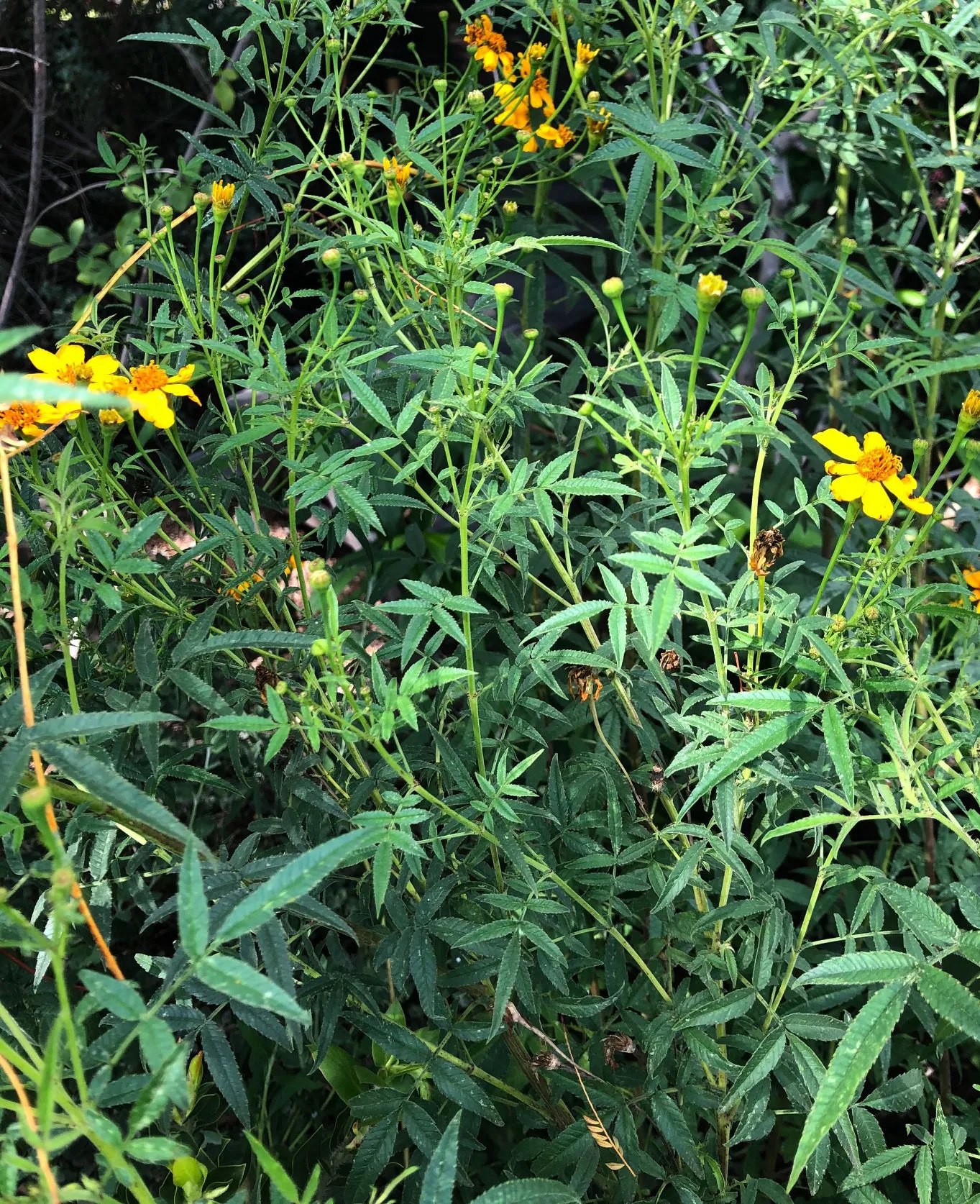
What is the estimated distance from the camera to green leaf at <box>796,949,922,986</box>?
576 millimetres

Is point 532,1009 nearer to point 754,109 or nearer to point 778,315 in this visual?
point 778,315

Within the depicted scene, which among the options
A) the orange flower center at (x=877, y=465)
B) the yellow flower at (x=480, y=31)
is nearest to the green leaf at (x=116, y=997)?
the orange flower center at (x=877, y=465)

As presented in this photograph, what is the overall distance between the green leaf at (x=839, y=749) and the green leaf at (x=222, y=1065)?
1.43 ft

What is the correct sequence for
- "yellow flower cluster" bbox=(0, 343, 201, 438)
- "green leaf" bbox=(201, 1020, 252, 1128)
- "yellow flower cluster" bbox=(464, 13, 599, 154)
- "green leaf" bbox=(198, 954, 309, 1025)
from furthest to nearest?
"yellow flower cluster" bbox=(464, 13, 599, 154) → "yellow flower cluster" bbox=(0, 343, 201, 438) → "green leaf" bbox=(201, 1020, 252, 1128) → "green leaf" bbox=(198, 954, 309, 1025)

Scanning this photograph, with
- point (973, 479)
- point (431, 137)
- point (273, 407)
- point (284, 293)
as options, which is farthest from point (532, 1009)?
point (973, 479)

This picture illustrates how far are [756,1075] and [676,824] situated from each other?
0.18 metres

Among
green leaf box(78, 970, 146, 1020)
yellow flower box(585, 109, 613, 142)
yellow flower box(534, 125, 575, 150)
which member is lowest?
green leaf box(78, 970, 146, 1020)

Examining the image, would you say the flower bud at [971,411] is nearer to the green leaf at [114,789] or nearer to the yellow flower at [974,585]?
the yellow flower at [974,585]

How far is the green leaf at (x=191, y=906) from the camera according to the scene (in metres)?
0.49

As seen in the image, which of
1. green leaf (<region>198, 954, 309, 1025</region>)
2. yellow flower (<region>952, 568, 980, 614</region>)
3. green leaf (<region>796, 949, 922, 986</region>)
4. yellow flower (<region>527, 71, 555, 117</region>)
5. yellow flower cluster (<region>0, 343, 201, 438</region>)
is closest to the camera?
green leaf (<region>198, 954, 309, 1025</region>)

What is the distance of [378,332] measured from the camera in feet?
3.14

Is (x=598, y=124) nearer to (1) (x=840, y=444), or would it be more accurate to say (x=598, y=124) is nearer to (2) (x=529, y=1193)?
(1) (x=840, y=444)

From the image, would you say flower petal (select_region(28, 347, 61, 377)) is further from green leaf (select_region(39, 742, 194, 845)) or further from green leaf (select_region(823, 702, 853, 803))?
green leaf (select_region(823, 702, 853, 803))

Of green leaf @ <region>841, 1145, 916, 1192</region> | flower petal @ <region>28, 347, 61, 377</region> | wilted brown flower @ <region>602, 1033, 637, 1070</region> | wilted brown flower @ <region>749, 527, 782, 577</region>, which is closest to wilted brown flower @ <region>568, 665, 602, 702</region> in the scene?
wilted brown flower @ <region>749, 527, 782, 577</region>
